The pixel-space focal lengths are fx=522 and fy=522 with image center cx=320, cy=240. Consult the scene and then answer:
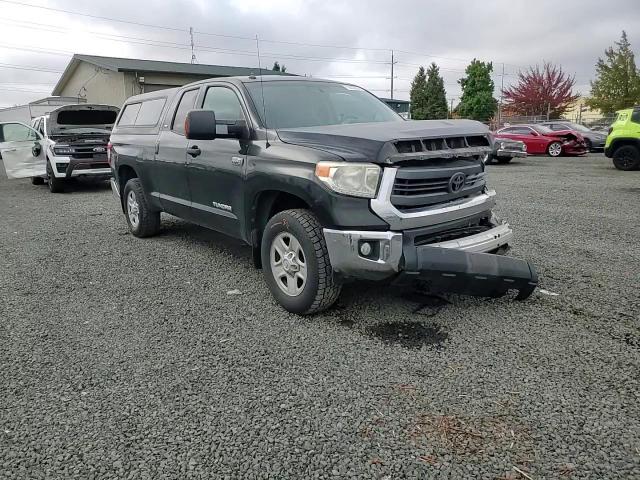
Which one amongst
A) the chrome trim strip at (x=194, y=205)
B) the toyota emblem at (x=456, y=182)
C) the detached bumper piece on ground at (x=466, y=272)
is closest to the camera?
the detached bumper piece on ground at (x=466, y=272)

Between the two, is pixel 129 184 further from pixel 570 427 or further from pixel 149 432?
pixel 570 427

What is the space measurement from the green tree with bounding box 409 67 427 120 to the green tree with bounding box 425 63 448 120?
311mm

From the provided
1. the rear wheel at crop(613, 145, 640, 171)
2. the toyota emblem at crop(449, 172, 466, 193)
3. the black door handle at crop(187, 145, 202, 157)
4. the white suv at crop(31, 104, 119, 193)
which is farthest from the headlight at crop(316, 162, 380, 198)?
the rear wheel at crop(613, 145, 640, 171)

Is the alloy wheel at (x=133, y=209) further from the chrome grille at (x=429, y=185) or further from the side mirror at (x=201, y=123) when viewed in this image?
the chrome grille at (x=429, y=185)

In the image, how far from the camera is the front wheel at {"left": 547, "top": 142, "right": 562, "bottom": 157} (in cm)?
2039

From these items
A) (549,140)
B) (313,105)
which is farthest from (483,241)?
(549,140)

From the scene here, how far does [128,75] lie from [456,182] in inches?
929

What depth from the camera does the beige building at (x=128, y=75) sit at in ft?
79.5

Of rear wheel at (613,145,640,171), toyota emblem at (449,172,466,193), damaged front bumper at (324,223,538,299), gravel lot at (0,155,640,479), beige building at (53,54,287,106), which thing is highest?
beige building at (53,54,287,106)

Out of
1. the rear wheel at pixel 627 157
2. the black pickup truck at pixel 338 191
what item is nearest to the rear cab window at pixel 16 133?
the black pickup truck at pixel 338 191

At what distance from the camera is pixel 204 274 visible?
17.3 feet

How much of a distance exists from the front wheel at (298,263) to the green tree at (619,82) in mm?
38132

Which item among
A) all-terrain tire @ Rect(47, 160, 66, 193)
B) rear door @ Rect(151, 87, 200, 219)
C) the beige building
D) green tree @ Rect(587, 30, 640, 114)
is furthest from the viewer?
green tree @ Rect(587, 30, 640, 114)

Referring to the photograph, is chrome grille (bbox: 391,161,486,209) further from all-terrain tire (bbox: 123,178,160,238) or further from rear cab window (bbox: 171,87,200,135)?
all-terrain tire (bbox: 123,178,160,238)
